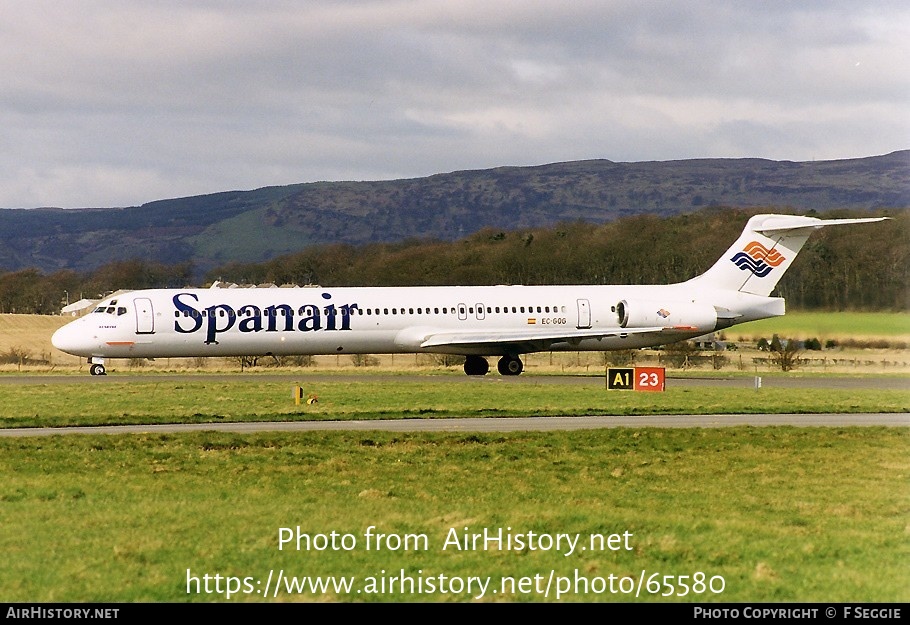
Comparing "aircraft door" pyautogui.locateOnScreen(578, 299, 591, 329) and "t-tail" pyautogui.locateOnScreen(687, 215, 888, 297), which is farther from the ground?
"t-tail" pyautogui.locateOnScreen(687, 215, 888, 297)

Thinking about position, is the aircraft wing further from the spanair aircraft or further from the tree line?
the tree line

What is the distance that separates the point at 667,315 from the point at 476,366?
27.1ft

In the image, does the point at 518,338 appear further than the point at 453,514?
Yes

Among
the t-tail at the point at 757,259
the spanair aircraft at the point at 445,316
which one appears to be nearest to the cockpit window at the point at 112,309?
the spanair aircraft at the point at 445,316

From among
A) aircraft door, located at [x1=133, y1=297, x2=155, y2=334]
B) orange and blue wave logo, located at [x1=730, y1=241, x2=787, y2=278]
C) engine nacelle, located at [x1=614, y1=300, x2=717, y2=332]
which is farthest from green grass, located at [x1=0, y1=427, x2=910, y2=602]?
orange and blue wave logo, located at [x1=730, y1=241, x2=787, y2=278]

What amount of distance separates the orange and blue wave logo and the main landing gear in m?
10.8

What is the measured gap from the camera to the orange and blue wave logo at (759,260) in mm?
50281

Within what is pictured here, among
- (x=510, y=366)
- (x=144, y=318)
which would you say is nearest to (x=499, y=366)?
(x=510, y=366)

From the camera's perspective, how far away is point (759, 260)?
5031 cm

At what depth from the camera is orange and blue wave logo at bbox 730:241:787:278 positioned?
Result: 5028 centimetres

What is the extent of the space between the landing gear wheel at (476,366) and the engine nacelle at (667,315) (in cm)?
588

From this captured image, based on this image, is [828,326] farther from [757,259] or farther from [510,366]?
[510,366]

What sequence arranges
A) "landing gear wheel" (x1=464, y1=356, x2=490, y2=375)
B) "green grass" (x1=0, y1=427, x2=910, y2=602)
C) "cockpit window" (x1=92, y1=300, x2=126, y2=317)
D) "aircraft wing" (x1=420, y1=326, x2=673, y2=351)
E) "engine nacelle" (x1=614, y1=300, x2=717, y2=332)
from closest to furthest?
"green grass" (x1=0, y1=427, x2=910, y2=602) → "cockpit window" (x1=92, y1=300, x2=126, y2=317) → "aircraft wing" (x1=420, y1=326, x2=673, y2=351) → "landing gear wheel" (x1=464, y1=356, x2=490, y2=375) → "engine nacelle" (x1=614, y1=300, x2=717, y2=332)

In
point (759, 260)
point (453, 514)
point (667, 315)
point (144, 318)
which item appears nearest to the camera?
point (453, 514)
